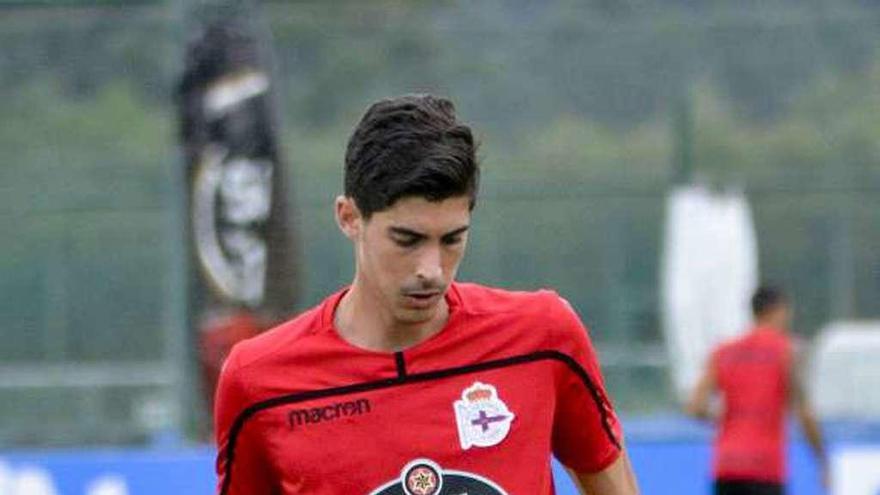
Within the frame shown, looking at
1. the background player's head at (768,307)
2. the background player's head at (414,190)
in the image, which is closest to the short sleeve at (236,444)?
the background player's head at (414,190)

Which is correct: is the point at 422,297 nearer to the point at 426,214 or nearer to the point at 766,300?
the point at 426,214

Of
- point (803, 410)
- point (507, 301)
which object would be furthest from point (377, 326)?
point (803, 410)

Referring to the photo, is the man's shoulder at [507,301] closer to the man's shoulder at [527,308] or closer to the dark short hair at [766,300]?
the man's shoulder at [527,308]

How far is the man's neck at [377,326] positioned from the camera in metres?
4.38

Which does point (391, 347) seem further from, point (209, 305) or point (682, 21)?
point (682, 21)

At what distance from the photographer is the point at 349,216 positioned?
4312 mm

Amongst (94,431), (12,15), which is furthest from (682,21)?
(94,431)

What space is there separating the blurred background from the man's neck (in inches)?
380

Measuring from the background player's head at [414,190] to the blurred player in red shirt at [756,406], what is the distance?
8.37 meters

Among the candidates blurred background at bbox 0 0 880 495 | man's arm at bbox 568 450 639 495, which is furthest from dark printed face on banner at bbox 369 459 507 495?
blurred background at bbox 0 0 880 495

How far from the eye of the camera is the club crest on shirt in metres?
4.33

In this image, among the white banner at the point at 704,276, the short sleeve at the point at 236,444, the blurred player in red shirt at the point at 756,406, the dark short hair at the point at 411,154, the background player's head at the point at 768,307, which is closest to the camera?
the dark short hair at the point at 411,154

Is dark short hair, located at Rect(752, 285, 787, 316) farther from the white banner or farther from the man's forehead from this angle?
the man's forehead

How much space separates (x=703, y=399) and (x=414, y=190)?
8554 millimetres
